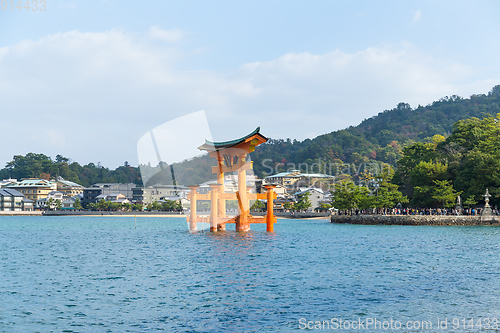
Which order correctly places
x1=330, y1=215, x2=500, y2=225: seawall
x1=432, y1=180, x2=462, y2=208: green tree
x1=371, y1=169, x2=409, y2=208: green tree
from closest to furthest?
1. x1=330, y1=215, x2=500, y2=225: seawall
2. x1=432, y1=180, x2=462, y2=208: green tree
3. x1=371, y1=169, x2=409, y2=208: green tree

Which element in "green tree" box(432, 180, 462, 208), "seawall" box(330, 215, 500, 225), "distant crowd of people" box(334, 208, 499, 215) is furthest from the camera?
"green tree" box(432, 180, 462, 208)

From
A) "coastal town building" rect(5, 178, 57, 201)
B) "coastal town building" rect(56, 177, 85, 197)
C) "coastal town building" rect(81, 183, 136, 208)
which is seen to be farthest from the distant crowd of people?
"coastal town building" rect(56, 177, 85, 197)

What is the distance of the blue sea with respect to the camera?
13.9 metres

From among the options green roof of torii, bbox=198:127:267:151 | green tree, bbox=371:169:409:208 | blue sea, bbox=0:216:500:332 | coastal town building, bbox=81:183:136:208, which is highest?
green roof of torii, bbox=198:127:267:151

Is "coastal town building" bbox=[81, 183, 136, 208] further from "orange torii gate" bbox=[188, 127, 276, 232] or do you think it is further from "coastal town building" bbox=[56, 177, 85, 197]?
"orange torii gate" bbox=[188, 127, 276, 232]

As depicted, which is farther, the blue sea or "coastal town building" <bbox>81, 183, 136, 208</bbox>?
"coastal town building" <bbox>81, 183, 136, 208</bbox>

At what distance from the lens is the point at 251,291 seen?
1833 cm

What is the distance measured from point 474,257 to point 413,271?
7.40 m

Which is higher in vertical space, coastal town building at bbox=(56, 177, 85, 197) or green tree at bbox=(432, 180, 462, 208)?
coastal town building at bbox=(56, 177, 85, 197)

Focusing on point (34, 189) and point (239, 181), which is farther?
point (34, 189)

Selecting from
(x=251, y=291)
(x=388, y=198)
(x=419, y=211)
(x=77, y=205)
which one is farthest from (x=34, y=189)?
(x=251, y=291)

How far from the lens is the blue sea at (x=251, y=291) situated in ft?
45.6

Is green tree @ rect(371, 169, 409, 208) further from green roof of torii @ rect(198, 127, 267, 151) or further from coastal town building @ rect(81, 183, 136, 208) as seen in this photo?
coastal town building @ rect(81, 183, 136, 208)

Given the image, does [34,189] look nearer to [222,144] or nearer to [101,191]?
[101,191]
